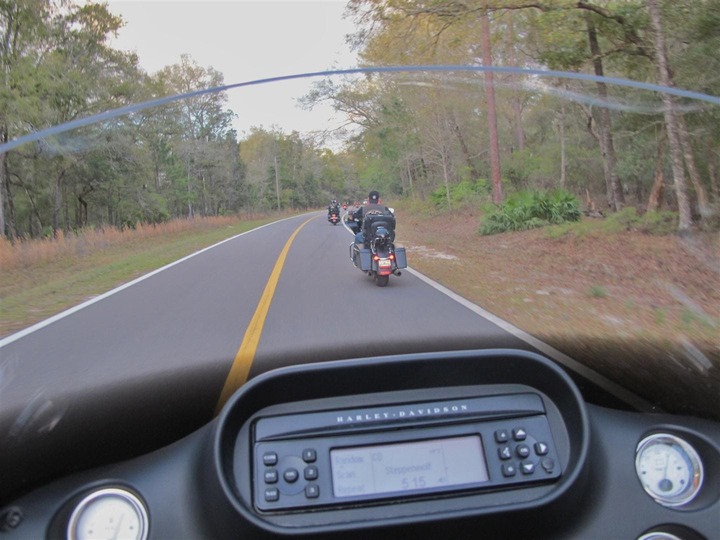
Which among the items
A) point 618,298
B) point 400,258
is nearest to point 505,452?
point 618,298

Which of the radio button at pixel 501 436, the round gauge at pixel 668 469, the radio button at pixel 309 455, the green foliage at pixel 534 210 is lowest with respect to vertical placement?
the round gauge at pixel 668 469

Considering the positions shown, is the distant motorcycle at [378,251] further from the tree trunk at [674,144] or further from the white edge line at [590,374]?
the white edge line at [590,374]

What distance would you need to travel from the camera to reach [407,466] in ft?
7.97

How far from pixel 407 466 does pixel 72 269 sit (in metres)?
5.30

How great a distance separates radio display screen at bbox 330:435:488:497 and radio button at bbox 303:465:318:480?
7 cm

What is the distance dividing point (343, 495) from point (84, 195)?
429 cm

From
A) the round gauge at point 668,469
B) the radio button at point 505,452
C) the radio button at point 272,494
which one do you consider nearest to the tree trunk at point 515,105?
the round gauge at point 668,469

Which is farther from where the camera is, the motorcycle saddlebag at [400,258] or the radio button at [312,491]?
the motorcycle saddlebag at [400,258]

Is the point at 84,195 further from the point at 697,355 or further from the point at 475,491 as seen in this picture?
the point at 697,355

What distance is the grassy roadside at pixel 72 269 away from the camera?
4.57m

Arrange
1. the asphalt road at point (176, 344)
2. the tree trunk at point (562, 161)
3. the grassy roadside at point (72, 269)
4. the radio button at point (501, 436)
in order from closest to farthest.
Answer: the asphalt road at point (176, 344) < the radio button at point (501, 436) < the grassy roadside at point (72, 269) < the tree trunk at point (562, 161)

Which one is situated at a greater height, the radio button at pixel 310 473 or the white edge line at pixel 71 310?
the white edge line at pixel 71 310

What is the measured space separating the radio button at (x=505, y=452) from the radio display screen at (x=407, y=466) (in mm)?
77

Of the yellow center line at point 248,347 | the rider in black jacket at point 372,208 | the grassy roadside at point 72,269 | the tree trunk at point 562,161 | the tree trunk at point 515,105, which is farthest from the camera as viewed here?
the rider in black jacket at point 372,208
